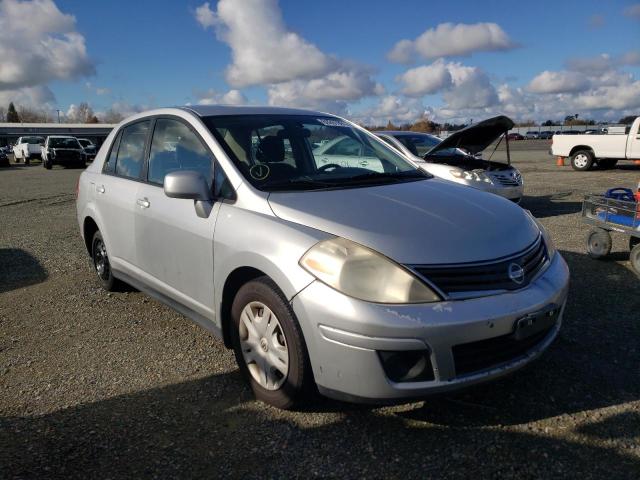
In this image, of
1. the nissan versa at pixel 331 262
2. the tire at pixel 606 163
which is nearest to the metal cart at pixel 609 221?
the nissan versa at pixel 331 262

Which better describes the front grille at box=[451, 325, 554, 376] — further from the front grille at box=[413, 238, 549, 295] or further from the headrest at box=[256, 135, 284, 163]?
the headrest at box=[256, 135, 284, 163]

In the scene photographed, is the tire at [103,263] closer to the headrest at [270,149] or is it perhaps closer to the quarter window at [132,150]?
the quarter window at [132,150]

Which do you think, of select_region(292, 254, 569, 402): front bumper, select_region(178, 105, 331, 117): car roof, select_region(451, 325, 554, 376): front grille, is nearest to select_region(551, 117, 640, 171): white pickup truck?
select_region(178, 105, 331, 117): car roof

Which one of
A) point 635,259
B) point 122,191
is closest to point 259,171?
point 122,191

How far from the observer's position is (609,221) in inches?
221

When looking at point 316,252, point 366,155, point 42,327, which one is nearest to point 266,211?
point 316,252

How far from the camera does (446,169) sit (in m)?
8.12

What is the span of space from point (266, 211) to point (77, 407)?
1594 mm

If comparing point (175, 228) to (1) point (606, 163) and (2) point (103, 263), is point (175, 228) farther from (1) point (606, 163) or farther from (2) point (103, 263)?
(1) point (606, 163)

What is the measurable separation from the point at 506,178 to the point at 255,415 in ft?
22.9

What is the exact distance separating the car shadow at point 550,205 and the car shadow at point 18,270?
7.78m

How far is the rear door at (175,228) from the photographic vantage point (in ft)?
10.7

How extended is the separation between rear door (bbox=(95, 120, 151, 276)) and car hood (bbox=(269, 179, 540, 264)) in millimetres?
1688

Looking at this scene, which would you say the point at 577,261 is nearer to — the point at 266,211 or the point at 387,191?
the point at 387,191
